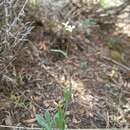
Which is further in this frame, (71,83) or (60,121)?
(71,83)

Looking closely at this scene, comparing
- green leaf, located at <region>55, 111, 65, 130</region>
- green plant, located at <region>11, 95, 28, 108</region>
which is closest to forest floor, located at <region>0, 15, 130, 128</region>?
green plant, located at <region>11, 95, 28, 108</region>

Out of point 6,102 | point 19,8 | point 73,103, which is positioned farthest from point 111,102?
point 19,8

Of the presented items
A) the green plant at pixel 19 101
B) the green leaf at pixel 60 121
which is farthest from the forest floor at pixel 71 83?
the green leaf at pixel 60 121

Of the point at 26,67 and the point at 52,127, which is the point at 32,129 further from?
the point at 26,67

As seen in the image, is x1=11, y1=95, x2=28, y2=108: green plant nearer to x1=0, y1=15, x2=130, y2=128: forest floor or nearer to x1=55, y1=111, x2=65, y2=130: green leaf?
x1=0, y1=15, x2=130, y2=128: forest floor

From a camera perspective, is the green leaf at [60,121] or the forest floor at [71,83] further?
the forest floor at [71,83]

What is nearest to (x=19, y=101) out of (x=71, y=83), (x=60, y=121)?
Answer: (x=71, y=83)

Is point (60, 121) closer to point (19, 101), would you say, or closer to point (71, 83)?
point (19, 101)

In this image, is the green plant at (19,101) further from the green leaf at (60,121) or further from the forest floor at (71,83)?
the green leaf at (60,121)

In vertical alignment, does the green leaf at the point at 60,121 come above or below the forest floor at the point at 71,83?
below
